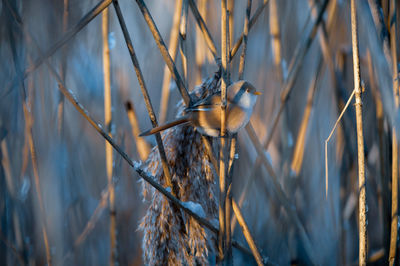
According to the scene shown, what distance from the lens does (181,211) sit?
0.98m

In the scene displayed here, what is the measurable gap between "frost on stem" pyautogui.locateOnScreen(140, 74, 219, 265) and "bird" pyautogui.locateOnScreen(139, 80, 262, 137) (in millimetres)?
75

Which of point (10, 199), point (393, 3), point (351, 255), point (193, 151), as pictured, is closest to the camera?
point (193, 151)

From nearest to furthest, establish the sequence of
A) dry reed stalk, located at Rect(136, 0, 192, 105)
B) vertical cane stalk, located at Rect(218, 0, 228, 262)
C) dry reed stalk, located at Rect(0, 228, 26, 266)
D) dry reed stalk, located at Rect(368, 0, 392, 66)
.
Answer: vertical cane stalk, located at Rect(218, 0, 228, 262)
dry reed stalk, located at Rect(136, 0, 192, 105)
dry reed stalk, located at Rect(368, 0, 392, 66)
dry reed stalk, located at Rect(0, 228, 26, 266)

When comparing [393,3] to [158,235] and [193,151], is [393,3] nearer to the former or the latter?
[193,151]

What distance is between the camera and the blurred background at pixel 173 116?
4.74 feet

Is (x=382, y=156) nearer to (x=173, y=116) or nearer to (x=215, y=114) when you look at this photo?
(x=215, y=114)

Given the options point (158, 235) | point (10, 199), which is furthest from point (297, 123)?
point (10, 199)

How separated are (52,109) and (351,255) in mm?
1837

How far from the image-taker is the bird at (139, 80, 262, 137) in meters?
0.88

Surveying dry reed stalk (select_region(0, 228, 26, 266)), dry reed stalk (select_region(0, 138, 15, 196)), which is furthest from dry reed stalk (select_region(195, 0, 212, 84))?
dry reed stalk (select_region(0, 228, 26, 266))

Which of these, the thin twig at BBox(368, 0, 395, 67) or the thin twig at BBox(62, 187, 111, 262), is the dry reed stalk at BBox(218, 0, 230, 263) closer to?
the thin twig at BBox(368, 0, 395, 67)

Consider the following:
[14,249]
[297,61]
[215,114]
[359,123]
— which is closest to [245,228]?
[215,114]

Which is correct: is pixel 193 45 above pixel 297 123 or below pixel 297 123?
above

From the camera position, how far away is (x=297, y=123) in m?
1.79
